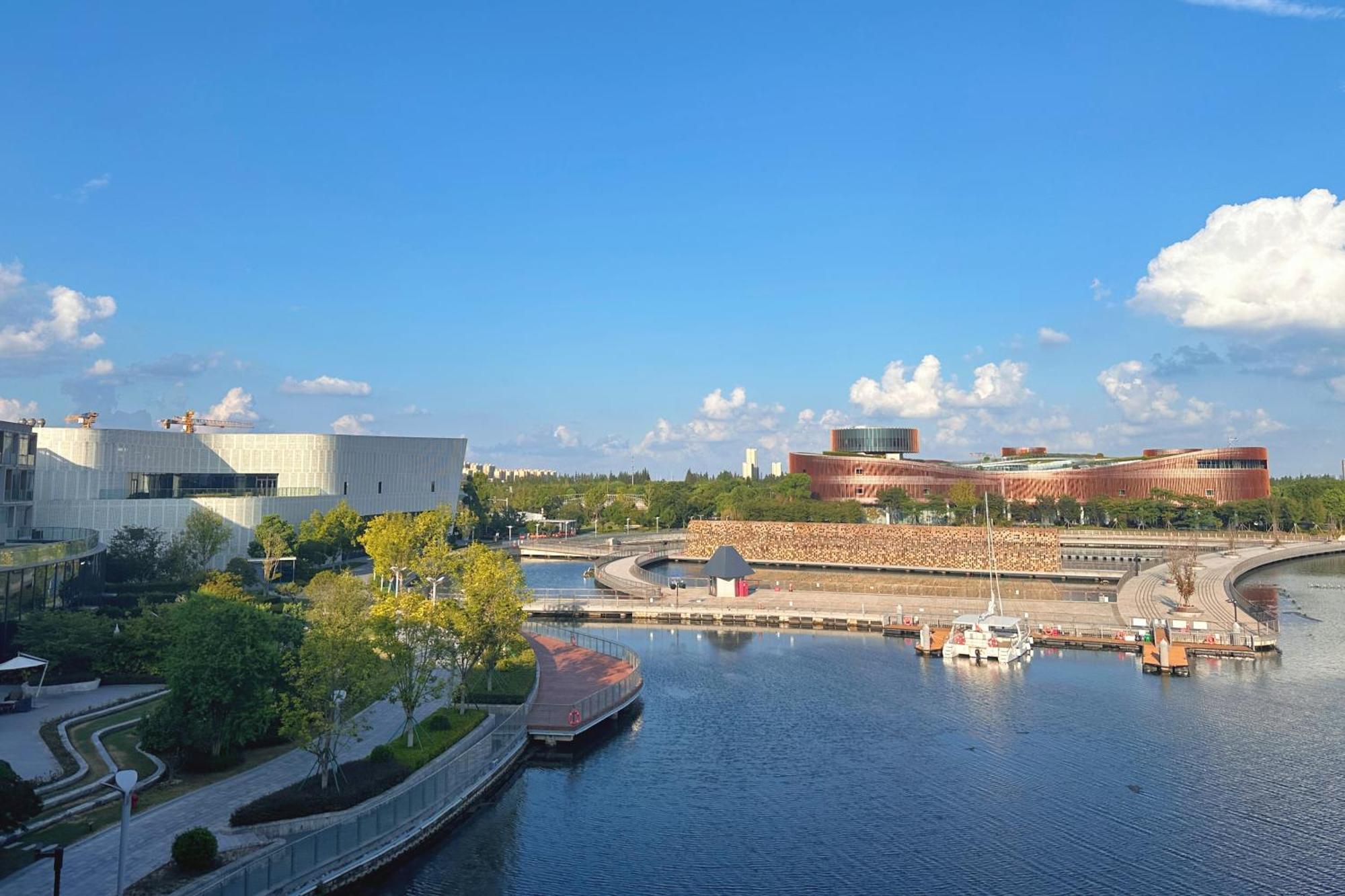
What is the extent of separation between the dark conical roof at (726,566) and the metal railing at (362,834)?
37.7 metres

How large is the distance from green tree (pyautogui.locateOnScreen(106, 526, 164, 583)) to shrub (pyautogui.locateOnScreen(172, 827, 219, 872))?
42781 mm

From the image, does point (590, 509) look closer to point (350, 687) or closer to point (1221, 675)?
point (1221, 675)

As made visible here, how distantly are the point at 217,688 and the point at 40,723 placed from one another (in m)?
9.35

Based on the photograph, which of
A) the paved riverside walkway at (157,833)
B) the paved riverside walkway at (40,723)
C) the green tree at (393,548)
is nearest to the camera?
the paved riverside walkway at (157,833)

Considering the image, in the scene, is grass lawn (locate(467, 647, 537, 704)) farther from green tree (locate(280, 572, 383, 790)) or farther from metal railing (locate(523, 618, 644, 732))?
green tree (locate(280, 572, 383, 790))

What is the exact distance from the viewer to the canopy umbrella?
1312 inches

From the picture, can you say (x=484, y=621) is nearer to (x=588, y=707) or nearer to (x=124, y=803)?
(x=588, y=707)

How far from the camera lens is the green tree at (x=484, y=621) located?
35406mm

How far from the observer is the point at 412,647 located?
1266 inches

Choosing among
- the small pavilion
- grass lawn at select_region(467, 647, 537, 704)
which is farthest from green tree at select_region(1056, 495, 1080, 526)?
grass lawn at select_region(467, 647, 537, 704)

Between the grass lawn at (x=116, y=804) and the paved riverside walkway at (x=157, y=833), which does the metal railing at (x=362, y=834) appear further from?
the grass lawn at (x=116, y=804)

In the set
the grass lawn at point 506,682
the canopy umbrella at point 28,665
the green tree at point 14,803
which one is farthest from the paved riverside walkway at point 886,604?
the green tree at point 14,803

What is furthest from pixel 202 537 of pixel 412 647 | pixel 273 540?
pixel 412 647

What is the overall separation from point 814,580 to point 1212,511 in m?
83.1
